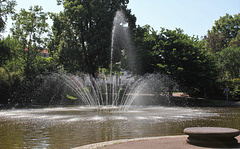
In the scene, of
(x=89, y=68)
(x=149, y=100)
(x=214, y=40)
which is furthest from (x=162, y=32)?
(x=214, y=40)

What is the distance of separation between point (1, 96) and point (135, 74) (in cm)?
1709

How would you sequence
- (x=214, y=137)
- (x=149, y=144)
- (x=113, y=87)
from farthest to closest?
1. (x=113, y=87)
2. (x=149, y=144)
3. (x=214, y=137)

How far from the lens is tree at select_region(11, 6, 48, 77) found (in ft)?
135

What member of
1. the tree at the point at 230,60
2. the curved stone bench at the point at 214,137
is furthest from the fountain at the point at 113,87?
the tree at the point at 230,60

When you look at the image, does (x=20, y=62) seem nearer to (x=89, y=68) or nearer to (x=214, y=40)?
(x=89, y=68)

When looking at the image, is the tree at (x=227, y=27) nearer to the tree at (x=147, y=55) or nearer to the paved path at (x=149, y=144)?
the tree at (x=147, y=55)

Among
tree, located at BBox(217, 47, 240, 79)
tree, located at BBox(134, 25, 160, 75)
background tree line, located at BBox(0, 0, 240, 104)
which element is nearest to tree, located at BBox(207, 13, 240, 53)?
tree, located at BBox(217, 47, 240, 79)

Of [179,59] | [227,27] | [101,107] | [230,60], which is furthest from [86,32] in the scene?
[227,27]

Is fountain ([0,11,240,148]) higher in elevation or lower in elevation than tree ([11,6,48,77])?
lower

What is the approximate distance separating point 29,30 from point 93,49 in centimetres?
1211

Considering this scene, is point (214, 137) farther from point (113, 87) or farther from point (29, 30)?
point (29, 30)

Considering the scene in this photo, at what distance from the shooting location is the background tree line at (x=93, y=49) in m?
32.5

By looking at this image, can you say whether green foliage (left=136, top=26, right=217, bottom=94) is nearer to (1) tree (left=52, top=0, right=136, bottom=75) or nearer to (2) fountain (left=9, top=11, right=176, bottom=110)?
(2) fountain (left=9, top=11, right=176, bottom=110)

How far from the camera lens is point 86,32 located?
3741 cm
